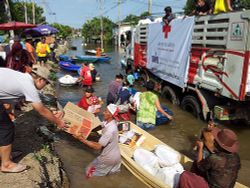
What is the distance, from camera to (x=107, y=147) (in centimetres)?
461

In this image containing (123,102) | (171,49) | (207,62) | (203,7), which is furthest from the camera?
(171,49)

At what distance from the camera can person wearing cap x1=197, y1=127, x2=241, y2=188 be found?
325 cm

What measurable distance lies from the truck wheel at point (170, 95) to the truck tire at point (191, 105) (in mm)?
651

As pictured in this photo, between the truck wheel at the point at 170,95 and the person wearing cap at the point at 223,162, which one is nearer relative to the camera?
the person wearing cap at the point at 223,162

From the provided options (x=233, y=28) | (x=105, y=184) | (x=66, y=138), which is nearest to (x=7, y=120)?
(x=105, y=184)

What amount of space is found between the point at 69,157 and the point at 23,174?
1865 mm

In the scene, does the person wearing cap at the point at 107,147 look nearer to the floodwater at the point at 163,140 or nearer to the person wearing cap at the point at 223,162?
the floodwater at the point at 163,140

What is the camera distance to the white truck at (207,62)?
6.20 metres

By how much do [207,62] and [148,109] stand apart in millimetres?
1914

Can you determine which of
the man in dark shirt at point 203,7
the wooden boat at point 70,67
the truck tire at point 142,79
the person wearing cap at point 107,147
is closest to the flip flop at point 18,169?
the person wearing cap at point 107,147

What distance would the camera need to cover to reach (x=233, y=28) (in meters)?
6.28

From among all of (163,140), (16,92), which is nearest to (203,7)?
(163,140)

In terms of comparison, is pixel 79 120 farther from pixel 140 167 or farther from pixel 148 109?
pixel 148 109

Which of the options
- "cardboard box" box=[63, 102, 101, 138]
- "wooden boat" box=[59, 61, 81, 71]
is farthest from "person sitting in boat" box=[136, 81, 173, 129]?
"wooden boat" box=[59, 61, 81, 71]
